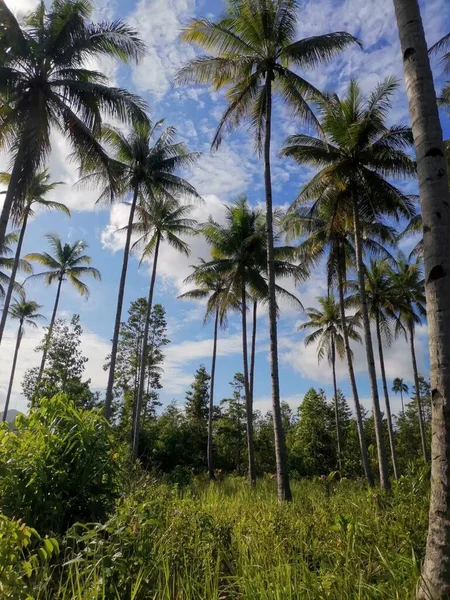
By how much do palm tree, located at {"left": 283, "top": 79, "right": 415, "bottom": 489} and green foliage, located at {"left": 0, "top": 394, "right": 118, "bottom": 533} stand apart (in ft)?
36.6

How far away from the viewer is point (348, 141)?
45.2 feet

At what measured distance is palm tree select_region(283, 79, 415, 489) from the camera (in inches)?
537

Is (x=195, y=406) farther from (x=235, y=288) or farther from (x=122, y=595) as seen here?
(x=122, y=595)

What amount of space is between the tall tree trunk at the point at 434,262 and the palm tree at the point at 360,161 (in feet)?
33.0

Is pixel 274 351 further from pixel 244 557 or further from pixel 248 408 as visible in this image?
pixel 248 408

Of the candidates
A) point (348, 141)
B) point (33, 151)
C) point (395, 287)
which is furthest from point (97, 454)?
point (395, 287)

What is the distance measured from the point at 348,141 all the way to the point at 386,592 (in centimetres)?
1351

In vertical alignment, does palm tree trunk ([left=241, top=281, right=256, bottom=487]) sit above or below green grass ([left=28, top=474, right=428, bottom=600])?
above

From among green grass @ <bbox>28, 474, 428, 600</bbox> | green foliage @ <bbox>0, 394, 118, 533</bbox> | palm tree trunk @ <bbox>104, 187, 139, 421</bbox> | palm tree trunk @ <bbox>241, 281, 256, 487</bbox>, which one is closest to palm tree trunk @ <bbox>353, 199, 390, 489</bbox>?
palm tree trunk @ <bbox>241, 281, 256, 487</bbox>

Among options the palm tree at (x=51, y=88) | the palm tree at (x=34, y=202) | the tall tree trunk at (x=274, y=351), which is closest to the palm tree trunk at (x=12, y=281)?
the palm tree at (x=34, y=202)

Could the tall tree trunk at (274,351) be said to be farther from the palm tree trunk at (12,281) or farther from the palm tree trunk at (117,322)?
the palm tree trunk at (12,281)

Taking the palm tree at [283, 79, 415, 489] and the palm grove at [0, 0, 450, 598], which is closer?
the palm grove at [0, 0, 450, 598]

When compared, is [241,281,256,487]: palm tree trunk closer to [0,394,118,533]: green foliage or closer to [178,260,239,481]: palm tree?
[178,260,239,481]: palm tree

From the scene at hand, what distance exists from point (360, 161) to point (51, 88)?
9.77 metres
